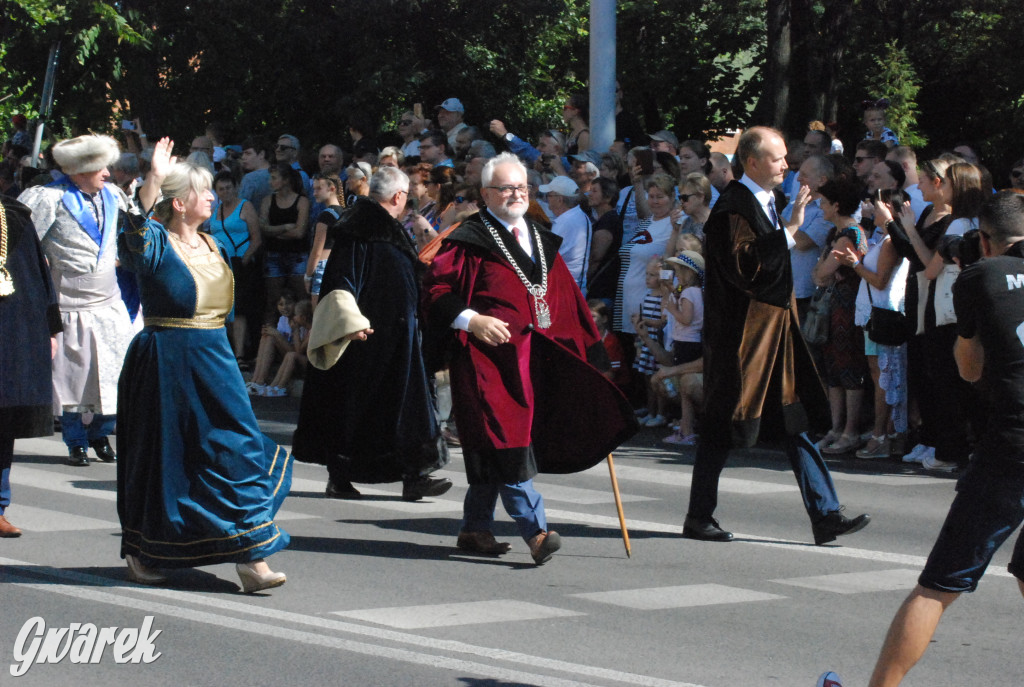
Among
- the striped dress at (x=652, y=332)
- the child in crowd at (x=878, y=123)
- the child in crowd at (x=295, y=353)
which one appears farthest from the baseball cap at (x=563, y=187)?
the child in crowd at (x=295, y=353)

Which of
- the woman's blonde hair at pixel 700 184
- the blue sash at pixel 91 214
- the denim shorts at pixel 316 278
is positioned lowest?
the denim shorts at pixel 316 278

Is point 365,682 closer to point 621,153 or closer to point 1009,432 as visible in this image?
point 1009,432

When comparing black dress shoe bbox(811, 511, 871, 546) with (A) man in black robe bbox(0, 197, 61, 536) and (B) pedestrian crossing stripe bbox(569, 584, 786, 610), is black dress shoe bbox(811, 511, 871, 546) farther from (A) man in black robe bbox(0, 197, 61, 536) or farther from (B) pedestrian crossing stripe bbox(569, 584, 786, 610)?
(A) man in black robe bbox(0, 197, 61, 536)

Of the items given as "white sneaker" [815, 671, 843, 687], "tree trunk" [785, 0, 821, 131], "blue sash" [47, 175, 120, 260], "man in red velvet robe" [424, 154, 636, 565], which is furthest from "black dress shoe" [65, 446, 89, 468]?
"tree trunk" [785, 0, 821, 131]

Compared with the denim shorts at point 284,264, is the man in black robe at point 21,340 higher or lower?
lower

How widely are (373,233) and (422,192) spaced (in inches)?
140

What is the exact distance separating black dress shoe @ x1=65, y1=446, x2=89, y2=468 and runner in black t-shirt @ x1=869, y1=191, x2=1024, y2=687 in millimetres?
7447

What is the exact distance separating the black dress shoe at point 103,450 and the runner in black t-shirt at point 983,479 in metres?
7.56

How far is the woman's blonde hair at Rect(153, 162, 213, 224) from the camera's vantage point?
706cm

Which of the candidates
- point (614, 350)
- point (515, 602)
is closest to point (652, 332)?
point (614, 350)

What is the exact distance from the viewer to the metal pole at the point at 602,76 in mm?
16969

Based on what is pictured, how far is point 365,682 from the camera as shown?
5.40m

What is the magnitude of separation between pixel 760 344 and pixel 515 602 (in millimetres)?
2074

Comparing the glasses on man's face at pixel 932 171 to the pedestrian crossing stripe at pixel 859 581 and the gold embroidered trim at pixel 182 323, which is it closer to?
the pedestrian crossing stripe at pixel 859 581
